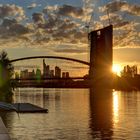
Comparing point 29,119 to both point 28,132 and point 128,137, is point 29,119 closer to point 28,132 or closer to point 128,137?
point 28,132

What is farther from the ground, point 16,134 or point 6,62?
point 6,62

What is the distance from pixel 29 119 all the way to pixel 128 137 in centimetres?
2525

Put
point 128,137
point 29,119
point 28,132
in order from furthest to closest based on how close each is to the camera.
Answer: point 29,119 < point 28,132 < point 128,137

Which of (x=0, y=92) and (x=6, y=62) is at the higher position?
(x=6, y=62)

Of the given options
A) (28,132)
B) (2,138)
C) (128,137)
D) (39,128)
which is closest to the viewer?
(2,138)

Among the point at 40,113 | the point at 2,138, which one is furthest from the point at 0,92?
the point at 2,138

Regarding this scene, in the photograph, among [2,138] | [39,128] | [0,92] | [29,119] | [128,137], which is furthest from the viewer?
[0,92]

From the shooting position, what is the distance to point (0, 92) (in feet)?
359

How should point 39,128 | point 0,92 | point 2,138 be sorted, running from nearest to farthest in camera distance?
point 2,138
point 39,128
point 0,92

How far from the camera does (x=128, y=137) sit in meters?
49.8

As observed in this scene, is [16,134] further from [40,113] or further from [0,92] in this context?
[0,92]

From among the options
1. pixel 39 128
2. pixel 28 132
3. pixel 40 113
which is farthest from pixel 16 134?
pixel 40 113

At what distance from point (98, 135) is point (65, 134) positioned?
3.92 metres

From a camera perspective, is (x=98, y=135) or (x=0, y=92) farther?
(x=0, y=92)
